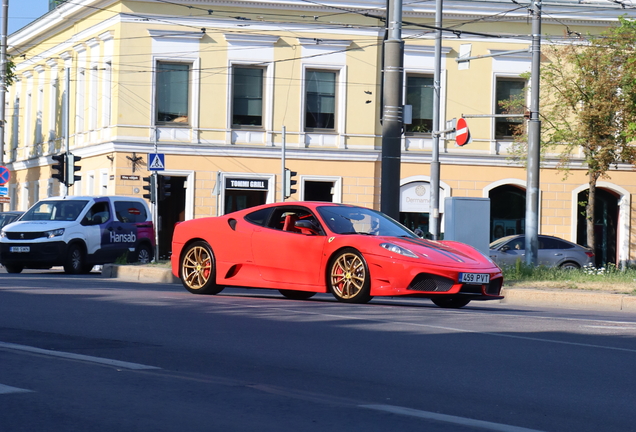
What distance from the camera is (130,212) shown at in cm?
2531

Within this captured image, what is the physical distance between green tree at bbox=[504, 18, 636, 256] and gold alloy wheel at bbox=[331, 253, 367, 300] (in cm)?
1961

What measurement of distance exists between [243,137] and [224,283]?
73.7 feet

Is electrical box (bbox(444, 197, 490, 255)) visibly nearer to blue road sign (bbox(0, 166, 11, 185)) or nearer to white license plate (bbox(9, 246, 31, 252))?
white license plate (bbox(9, 246, 31, 252))

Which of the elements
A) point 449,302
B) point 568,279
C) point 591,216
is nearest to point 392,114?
point 568,279

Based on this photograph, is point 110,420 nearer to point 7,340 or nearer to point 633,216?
point 7,340

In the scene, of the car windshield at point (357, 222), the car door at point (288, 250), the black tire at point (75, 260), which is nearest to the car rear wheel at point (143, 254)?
the black tire at point (75, 260)

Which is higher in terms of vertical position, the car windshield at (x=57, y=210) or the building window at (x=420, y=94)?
the building window at (x=420, y=94)

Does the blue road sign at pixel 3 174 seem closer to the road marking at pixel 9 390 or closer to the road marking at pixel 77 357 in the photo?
the road marking at pixel 77 357

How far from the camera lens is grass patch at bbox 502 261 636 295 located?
693 inches

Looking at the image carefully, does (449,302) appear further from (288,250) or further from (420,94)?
(420,94)

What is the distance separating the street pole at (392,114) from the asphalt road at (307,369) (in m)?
6.95

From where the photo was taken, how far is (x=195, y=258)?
47.9 ft

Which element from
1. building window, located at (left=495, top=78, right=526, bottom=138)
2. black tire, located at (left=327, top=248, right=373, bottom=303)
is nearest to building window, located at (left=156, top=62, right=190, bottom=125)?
building window, located at (left=495, top=78, right=526, bottom=138)

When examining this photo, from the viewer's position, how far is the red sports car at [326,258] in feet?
41.0
